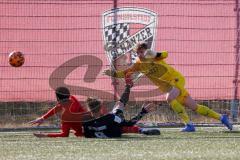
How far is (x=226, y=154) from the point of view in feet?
34.3

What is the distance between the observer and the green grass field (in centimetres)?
1028

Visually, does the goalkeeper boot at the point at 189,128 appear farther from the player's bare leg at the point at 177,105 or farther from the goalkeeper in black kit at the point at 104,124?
the goalkeeper in black kit at the point at 104,124

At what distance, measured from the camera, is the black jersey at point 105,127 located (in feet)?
41.4

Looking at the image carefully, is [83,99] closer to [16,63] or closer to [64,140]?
[16,63]

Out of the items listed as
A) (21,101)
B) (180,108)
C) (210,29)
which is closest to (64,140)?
(180,108)

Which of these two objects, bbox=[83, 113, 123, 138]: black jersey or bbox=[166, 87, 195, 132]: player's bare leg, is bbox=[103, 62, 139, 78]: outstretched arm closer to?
bbox=[166, 87, 195, 132]: player's bare leg

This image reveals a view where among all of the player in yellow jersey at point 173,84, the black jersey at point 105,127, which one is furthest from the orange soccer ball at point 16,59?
the black jersey at point 105,127

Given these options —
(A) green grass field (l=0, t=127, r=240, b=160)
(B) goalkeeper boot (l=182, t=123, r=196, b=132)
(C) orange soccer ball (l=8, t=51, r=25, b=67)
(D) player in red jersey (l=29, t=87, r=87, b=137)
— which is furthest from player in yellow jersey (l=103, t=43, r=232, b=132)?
(C) orange soccer ball (l=8, t=51, r=25, b=67)

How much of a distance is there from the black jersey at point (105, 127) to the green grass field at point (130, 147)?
0.21 metres

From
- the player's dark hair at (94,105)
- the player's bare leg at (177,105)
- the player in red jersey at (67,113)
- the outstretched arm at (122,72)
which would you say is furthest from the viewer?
the outstretched arm at (122,72)

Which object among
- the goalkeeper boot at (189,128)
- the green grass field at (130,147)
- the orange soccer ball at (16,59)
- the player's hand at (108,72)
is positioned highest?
the orange soccer ball at (16,59)

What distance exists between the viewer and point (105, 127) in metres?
12.6

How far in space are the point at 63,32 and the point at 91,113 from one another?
2810 millimetres

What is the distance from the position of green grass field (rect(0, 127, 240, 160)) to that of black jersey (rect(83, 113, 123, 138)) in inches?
8.2
